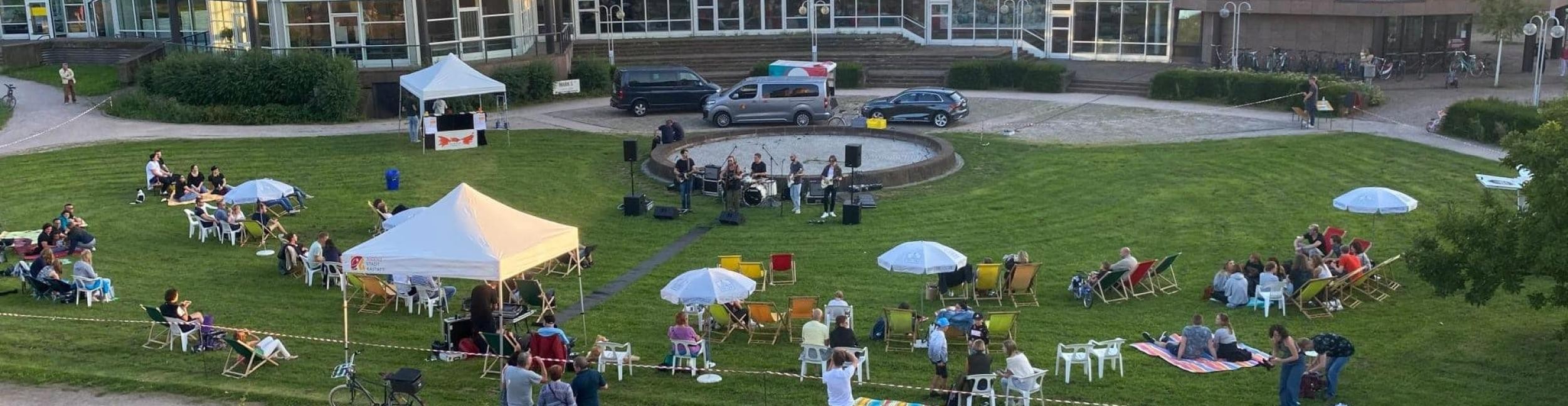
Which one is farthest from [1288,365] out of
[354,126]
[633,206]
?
[354,126]

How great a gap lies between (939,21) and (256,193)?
92.9 feet

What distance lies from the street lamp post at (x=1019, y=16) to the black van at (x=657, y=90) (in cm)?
1244

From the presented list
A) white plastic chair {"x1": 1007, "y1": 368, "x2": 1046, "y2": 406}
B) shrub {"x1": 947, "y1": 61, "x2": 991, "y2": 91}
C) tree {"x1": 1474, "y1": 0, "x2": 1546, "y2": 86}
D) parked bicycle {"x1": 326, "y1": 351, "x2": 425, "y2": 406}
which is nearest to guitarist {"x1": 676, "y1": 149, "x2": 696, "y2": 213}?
parked bicycle {"x1": 326, "y1": 351, "x2": 425, "y2": 406}

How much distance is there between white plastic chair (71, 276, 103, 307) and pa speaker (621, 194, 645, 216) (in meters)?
9.07

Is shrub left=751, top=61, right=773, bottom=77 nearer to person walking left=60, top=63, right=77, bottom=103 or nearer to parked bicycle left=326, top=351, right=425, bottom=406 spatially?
person walking left=60, top=63, right=77, bottom=103

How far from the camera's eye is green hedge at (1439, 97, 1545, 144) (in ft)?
97.3

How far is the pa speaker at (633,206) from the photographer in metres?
25.4

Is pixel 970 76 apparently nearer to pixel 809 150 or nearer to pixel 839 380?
pixel 809 150

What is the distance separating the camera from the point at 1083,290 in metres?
19.2

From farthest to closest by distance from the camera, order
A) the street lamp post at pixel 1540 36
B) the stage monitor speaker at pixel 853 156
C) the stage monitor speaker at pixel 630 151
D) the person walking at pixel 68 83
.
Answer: the person walking at pixel 68 83, the street lamp post at pixel 1540 36, the stage monitor speaker at pixel 630 151, the stage monitor speaker at pixel 853 156

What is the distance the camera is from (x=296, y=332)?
57.8 ft

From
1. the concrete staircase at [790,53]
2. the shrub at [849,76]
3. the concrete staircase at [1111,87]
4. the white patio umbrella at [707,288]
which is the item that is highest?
the concrete staircase at [790,53]

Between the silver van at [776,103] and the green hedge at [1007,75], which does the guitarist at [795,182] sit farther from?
the green hedge at [1007,75]

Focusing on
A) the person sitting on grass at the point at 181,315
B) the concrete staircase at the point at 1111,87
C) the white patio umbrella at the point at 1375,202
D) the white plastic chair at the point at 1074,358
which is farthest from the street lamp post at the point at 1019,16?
the person sitting on grass at the point at 181,315
